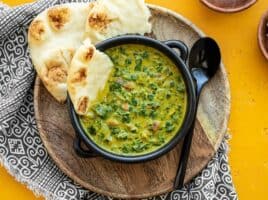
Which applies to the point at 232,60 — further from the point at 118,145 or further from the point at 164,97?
the point at 118,145

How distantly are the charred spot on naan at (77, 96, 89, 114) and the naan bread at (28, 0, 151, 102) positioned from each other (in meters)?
0.14

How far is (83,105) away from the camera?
2631mm

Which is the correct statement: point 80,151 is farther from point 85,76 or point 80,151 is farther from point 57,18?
point 57,18

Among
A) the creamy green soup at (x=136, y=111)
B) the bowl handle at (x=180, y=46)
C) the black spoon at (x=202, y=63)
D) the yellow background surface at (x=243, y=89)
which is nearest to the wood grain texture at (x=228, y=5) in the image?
the yellow background surface at (x=243, y=89)

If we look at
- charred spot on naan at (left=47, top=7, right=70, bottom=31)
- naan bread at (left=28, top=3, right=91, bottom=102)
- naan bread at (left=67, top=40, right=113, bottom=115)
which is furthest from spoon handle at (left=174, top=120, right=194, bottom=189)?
charred spot on naan at (left=47, top=7, right=70, bottom=31)

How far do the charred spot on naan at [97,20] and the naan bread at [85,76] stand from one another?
0.31 ft

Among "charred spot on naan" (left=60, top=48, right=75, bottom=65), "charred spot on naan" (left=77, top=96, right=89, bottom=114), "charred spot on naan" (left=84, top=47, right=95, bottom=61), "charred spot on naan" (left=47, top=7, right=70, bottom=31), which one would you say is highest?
"charred spot on naan" (left=47, top=7, right=70, bottom=31)

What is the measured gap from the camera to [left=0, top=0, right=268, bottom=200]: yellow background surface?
9.79ft

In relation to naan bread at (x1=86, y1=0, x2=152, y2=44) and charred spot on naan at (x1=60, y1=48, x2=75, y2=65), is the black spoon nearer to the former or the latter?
naan bread at (x1=86, y1=0, x2=152, y2=44)

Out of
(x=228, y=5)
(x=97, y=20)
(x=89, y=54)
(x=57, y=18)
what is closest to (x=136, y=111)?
(x=89, y=54)

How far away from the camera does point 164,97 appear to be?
8.77 ft

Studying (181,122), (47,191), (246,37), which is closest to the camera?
(181,122)

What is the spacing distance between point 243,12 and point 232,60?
23cm

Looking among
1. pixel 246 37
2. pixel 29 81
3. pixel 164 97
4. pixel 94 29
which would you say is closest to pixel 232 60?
pixel 246 37
